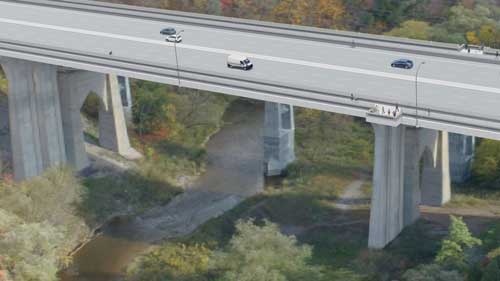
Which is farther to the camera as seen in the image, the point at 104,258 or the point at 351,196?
the point at 351,196

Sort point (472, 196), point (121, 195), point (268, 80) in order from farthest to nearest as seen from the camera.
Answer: point (121, 195), point (472, 196), point (268, 80)

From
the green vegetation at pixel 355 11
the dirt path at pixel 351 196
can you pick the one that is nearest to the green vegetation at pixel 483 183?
the dirt path at pixel 351 196

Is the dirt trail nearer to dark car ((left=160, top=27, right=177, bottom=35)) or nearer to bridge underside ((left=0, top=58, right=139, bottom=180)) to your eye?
bridge underside ((left=0, top=58, right=139, bottom=180))

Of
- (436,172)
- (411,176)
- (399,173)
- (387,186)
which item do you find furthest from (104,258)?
(436,172)

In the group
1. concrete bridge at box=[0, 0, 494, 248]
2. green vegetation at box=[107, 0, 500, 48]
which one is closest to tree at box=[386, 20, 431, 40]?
green vegetation at box=[107, 0, 500, 48]

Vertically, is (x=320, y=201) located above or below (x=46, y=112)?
below

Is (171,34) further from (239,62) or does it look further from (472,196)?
(472,196)

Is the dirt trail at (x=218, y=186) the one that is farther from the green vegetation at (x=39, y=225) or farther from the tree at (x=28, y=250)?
→ the tree at (x=28, y=250)
